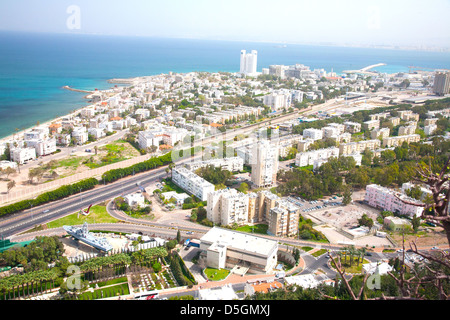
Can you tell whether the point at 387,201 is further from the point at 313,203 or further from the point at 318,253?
the point at 318,253

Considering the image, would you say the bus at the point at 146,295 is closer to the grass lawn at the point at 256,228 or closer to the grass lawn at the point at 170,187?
the grass lawn at the point at 256,228

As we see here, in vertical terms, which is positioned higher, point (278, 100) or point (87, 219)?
point (278, 100)

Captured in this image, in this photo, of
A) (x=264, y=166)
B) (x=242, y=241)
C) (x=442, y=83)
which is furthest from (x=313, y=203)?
(x=442, y=83)

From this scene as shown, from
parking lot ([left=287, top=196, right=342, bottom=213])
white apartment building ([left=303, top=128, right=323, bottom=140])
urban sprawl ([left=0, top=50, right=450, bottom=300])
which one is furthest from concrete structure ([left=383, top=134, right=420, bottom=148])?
parking lot ([left=287, top=196, right=342, bottom=213])

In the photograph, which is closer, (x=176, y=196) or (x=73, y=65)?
(x=176, y=196)

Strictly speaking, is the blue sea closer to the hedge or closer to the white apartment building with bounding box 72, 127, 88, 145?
the white apartment building with bounding box 72, 127, 88, 145

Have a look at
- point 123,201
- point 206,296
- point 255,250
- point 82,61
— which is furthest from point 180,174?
point 82,61

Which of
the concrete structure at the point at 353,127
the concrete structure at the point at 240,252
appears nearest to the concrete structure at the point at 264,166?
the concrete structure at the point at 240,252
